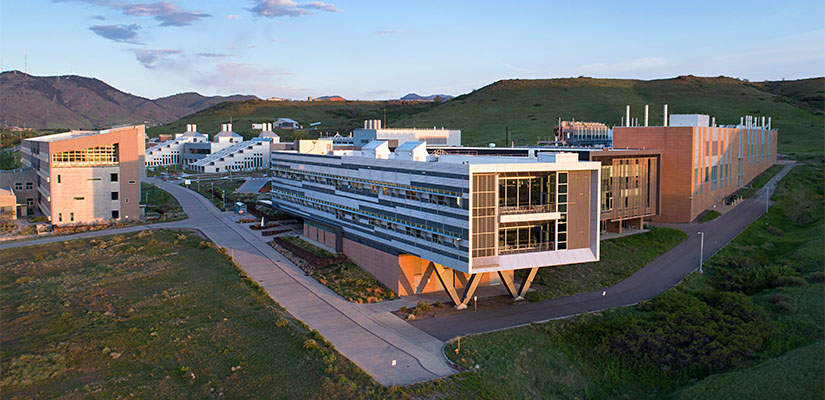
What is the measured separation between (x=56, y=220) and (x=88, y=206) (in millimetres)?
3174

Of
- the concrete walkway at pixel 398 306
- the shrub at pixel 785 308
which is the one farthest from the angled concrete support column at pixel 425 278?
the shrub at pixel 785 308

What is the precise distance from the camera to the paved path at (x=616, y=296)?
104 feet

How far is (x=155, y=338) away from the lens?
1141 inches

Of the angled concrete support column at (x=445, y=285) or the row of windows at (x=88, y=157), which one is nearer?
the angled concrete support column at (x=445, y=285)

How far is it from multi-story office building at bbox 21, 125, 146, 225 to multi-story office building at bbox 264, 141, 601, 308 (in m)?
32.9

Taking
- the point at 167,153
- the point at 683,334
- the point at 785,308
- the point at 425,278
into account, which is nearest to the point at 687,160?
the point at 785,308

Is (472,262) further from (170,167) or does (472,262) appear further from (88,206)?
(170,167)

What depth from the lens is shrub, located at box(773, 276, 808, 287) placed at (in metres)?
38.3

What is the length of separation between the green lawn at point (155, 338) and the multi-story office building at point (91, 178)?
15.5 metres

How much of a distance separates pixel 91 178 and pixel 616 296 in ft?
171

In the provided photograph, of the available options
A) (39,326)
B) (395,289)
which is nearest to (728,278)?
(395,289)

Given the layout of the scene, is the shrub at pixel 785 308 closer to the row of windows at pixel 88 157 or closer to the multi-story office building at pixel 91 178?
the multi-story office building at pixel 91 178

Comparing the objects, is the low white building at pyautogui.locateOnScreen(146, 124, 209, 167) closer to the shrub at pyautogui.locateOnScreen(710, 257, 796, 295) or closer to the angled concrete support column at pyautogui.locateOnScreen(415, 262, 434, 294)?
the angled concrete support column at pyautogui.locateOnScreen(415, 262, 434, 294)

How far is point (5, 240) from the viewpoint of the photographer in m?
53.6
